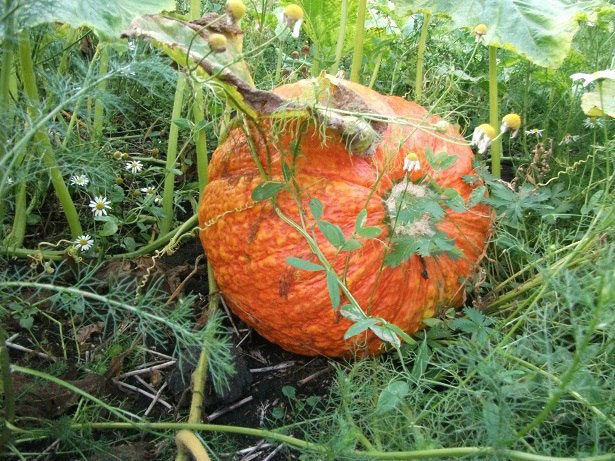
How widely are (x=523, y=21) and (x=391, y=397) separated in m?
1.18

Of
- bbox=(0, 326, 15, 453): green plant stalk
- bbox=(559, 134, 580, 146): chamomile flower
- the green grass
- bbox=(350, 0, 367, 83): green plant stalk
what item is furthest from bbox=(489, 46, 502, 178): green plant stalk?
bbox=(0, 326, 15, 453): green plant stalk

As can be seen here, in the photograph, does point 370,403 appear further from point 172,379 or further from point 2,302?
point 2,302

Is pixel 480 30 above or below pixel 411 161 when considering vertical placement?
above

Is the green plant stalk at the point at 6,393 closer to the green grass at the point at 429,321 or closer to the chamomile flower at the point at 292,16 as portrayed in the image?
the green grass at the point at 429,321

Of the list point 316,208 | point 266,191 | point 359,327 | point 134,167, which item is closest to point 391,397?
point 359,327

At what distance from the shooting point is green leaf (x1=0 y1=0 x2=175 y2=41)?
51.6 inches

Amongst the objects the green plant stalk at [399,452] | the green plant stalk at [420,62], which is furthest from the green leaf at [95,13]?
the green plant stalk at [420,62]

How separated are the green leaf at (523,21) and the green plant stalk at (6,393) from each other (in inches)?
55.6

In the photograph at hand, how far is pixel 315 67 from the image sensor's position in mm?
2355

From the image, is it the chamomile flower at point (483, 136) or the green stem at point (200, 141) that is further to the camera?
the green stem at point (200, 141)

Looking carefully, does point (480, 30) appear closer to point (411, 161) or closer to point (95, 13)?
point (411, 161)

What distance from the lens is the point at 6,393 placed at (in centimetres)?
136

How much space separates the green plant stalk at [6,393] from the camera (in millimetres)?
1300

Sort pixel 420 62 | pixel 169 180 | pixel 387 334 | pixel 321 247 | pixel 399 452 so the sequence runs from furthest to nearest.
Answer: pixel 420 62, pixel 169 180, pixel 321 247, pixel 387 334, pixel 399 452
